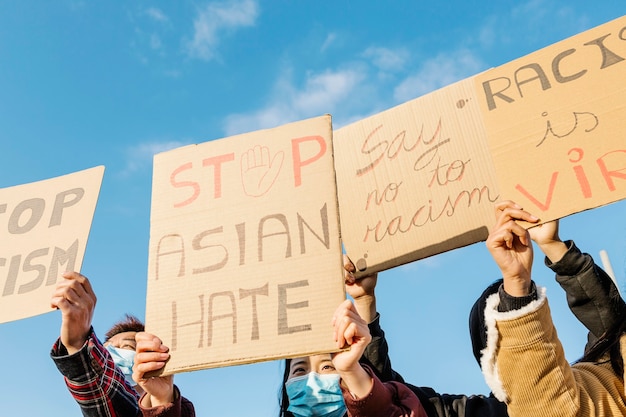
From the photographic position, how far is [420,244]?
2822 millimetres

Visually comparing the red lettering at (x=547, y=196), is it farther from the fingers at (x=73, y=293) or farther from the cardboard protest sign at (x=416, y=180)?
the fingers at (x=73, y=293)

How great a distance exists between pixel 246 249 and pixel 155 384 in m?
0.62

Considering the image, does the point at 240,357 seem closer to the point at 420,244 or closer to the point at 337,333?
the point at 337,333

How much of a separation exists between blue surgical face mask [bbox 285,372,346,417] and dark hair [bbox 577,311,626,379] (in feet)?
3.59

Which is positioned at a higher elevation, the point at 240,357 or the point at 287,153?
the point at 287,153

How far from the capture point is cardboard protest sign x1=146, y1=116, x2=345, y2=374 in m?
2.40

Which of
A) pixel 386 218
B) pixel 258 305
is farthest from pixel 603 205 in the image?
pixel 258 305

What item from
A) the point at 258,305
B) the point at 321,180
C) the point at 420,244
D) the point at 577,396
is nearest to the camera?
the point at 577,396

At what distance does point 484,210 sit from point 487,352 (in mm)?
650

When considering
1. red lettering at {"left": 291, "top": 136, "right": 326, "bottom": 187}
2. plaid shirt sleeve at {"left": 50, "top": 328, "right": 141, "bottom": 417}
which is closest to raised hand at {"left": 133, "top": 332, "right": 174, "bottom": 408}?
plaid shirt sleeve at {"left": 50, "top": 328, "right": 141, "bottom": 417}

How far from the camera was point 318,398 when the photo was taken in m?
3.16

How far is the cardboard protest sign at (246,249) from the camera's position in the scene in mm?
2404

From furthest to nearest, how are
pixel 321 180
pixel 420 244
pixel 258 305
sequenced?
pixel 420 244, pixel 321 180, pixel 258 305

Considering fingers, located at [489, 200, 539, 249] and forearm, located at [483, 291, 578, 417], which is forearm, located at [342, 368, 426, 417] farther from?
fingers, located at [489, 200, 539, 249]
